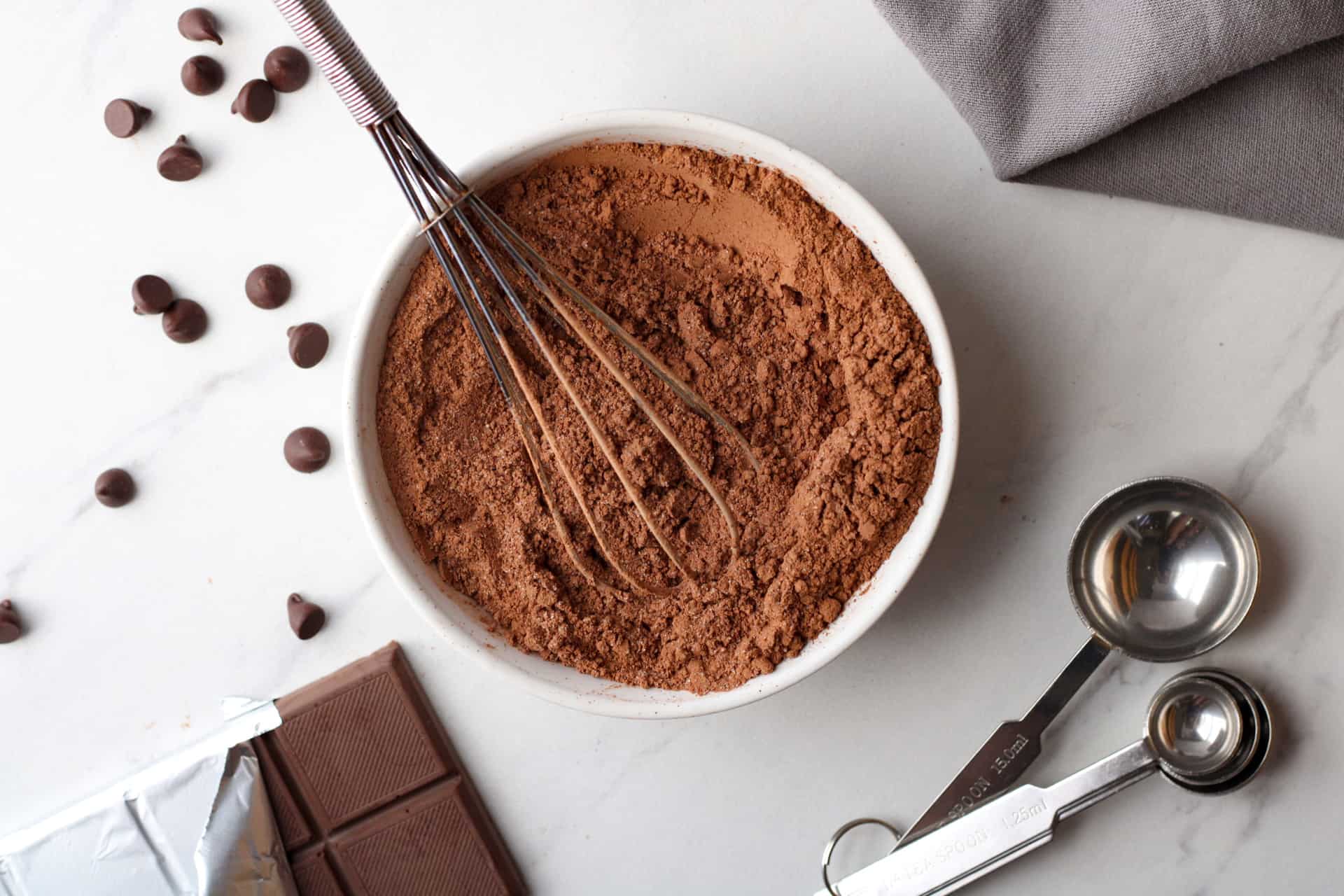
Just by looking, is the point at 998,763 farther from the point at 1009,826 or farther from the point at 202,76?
the point at 202,76

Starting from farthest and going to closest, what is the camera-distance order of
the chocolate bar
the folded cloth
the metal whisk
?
the chocolate bar, the folded cloth, the metal whisk

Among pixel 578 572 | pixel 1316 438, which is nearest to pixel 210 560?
pixel 578 572

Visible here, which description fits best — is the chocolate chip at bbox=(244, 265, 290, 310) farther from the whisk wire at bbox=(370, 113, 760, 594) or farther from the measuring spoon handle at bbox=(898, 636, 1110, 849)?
the measuring spoon handle at bbox=(898, 636, 1110, 849)

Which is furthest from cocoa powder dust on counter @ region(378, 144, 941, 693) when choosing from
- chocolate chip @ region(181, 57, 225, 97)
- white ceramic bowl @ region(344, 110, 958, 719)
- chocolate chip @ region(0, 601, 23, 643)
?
chocolate chip @ region(0, 601, 23, 643)

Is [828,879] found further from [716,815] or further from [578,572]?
[578,572]

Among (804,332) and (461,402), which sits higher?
(461,402)

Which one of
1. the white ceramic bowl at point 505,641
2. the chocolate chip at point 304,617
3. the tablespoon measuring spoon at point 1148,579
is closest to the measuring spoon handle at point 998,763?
the tablespoon measuring spoon at point 1148,579

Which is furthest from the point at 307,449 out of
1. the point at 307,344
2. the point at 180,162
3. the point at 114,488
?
the point at 180,162
